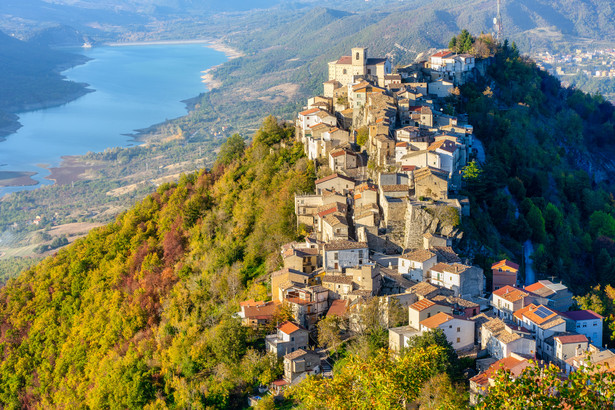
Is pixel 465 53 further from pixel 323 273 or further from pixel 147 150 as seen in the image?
pixel 147 150

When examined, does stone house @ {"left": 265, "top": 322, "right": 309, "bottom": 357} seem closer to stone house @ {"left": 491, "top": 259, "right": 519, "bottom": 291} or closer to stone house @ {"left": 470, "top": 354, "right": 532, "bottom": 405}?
stone house @ {"left": 470, "top": 354, "right": 532, "bottom": 405}

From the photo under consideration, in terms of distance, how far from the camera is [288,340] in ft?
78.3

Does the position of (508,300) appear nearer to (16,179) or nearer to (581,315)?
(581,315)

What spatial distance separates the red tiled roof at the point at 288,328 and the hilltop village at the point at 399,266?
1.8 inches

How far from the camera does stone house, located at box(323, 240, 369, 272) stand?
26750 millimetres

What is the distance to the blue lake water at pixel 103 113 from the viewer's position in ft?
378

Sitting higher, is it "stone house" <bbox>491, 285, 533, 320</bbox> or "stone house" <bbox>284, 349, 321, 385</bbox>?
"stone house" <bbox>491, 285, 533, 320</bbox>

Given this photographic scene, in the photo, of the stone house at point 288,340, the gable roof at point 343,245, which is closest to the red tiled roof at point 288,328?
the stone house at point 288,340

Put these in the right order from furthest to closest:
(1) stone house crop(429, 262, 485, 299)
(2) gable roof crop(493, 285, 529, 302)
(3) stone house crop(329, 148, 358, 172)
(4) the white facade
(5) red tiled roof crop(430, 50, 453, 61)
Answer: (5) red tiled roof crop(430, 50, 453, 61) < (3) stone house crop(329, 148, 358, 172) < (4) the white facade < (1) stone house crop(429, 262, 485, 299) < (2) gable roof crop(493, 285, 529, 302)

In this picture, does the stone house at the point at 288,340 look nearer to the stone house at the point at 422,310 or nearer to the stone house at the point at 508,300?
the stone house at the point at 422,310

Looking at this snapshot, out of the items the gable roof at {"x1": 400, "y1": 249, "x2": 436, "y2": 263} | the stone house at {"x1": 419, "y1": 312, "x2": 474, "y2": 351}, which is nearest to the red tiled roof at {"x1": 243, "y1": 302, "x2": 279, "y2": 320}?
the gable roof at {"x1": 400, "y1": 249, "x2": 436, "y2": 263}

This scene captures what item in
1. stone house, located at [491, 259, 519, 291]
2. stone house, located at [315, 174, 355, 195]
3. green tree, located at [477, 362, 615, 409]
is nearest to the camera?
green tree, located at [477, 362, 615, 409]

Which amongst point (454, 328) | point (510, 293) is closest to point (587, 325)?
point (510, 293)

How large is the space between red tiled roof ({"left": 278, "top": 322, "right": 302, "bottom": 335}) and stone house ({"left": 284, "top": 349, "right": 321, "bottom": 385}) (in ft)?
2.78
